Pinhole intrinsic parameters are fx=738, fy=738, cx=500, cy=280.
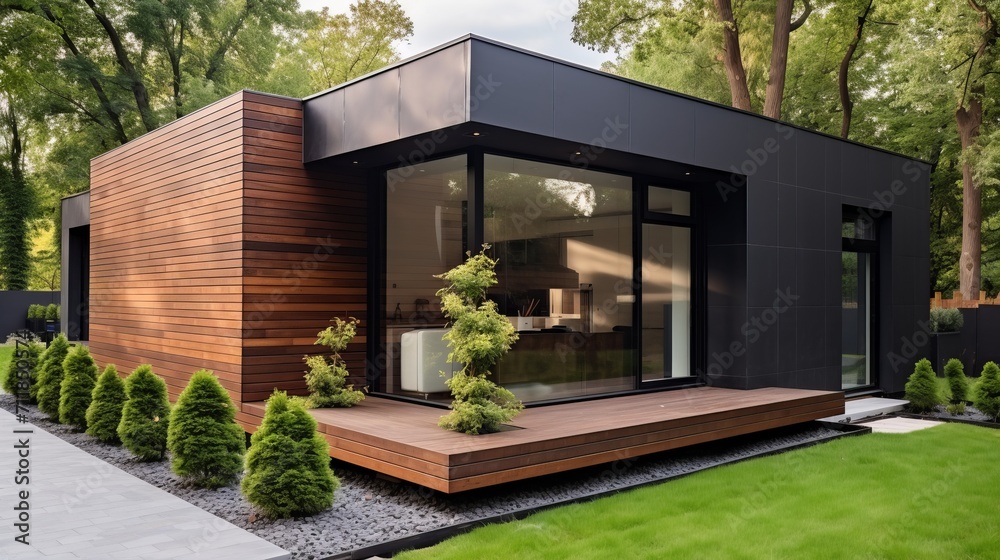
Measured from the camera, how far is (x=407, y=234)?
7535mm

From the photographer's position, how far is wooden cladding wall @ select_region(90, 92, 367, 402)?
23.7 feet

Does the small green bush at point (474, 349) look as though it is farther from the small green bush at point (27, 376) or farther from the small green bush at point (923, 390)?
the small green bush at point (27, 376)

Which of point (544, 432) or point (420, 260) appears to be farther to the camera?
point (420, 260)

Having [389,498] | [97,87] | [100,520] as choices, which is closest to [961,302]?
[389,498]

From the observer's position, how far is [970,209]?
19703 millimetres

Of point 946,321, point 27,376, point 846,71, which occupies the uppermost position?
point 846,71

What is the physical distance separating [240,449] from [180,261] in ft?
10.5

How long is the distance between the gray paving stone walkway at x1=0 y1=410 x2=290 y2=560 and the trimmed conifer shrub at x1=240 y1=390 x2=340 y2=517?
0.29 metres

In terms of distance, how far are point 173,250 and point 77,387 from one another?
6.14 ft

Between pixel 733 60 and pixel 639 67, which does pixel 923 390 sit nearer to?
pixel 733 60

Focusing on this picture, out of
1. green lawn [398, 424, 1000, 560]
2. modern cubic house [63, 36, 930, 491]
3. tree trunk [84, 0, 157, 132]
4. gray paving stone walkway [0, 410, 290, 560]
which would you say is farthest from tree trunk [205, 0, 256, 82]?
green lawn [398, 424, 1000, 560]

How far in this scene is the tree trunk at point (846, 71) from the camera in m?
20.5

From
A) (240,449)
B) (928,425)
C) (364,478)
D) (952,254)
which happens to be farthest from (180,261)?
(952,254)

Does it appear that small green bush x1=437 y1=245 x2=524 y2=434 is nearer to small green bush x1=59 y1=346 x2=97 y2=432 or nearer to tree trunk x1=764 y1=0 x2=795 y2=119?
small green bush x1=59 y1=346 x2=97 y2=432
